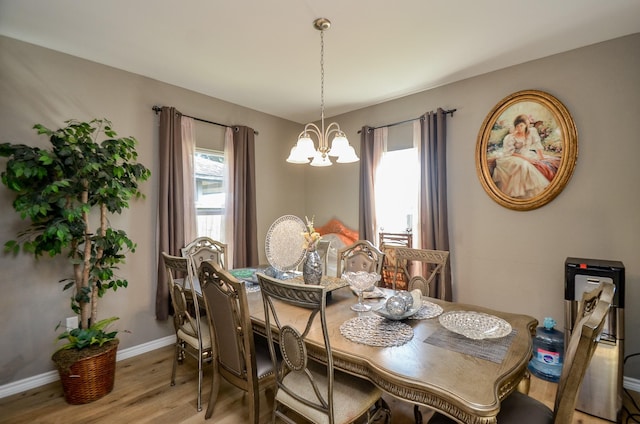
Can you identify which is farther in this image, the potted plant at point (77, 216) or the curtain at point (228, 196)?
the curtain at point (228, 196)

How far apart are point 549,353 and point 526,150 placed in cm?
176

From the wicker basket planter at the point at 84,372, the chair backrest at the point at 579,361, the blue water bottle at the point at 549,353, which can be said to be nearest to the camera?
the chair backrest at the point at 579,361

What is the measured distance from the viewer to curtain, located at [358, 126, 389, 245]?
3.61 m

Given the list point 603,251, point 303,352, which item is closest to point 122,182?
point 303,352

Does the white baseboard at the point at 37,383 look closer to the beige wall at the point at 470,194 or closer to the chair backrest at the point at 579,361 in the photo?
the beige wall at the point at 470,194

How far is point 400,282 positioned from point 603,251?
168 centimetres

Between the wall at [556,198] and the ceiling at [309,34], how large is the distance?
0.61 feet

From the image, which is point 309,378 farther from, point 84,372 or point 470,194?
point 470,194

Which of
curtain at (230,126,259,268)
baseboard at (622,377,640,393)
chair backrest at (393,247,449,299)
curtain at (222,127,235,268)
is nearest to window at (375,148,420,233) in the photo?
chair backrest at (393,247,449,299)

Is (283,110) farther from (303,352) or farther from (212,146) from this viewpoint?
(303,352)

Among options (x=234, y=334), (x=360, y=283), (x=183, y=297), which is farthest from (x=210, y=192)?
(x=360, y=283)

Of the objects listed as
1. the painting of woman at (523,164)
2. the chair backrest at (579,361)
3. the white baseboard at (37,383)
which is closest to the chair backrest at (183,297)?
the white baseboard at (37,383)

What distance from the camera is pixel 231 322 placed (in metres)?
1.66

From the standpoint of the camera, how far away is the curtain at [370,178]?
361 cm
